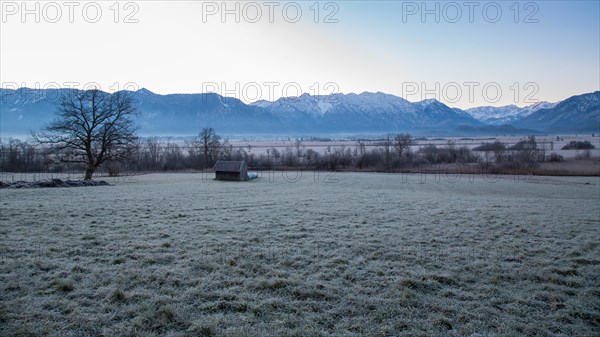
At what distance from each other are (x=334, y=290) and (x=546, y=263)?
632 centimetres

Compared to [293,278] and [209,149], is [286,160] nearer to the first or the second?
[209,149]

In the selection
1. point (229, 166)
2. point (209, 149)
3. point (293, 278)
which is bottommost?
point (293, 278)

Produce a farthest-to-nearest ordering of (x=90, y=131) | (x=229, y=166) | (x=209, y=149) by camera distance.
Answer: (x=209, y=149)
(x=229, y=166)
(x=90, y=131)

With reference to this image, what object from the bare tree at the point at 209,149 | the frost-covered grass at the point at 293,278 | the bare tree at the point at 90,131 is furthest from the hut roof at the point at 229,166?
the bare tree at the point at 209,149

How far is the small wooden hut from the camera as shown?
45.0 metres

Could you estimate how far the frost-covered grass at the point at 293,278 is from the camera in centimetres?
571

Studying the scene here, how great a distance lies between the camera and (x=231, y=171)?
148 feet

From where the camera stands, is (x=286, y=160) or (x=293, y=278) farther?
(x=286, y=160)

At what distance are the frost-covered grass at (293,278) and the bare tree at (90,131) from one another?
95.0ft

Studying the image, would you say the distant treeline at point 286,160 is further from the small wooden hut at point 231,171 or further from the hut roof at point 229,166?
the small wooden hut at point 231,171

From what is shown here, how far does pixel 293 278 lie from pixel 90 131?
4110 centimetres

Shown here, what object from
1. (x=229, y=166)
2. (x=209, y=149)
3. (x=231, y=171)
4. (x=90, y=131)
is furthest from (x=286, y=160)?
(x=90, y=131)

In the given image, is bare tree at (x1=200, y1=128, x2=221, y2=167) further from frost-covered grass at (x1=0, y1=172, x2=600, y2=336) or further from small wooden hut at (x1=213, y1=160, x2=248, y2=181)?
frost-covered grass at (x1=0, y1=172, x2=600, y2=336)

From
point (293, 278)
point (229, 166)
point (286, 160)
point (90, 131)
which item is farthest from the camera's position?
point (286, 160)
